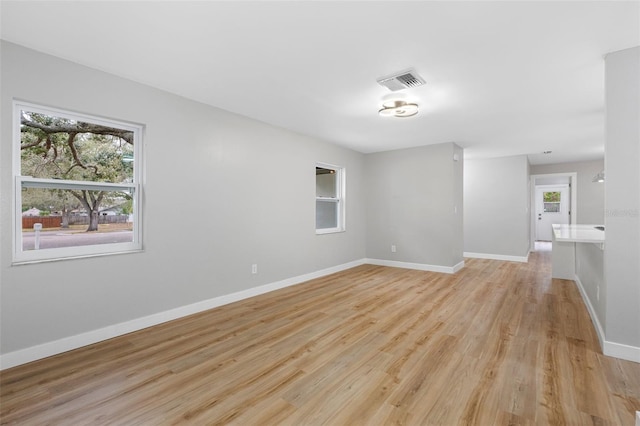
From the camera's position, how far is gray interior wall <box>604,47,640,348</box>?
225cm

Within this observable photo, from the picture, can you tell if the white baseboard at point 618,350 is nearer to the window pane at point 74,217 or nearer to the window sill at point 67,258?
the window sill at point 67,258

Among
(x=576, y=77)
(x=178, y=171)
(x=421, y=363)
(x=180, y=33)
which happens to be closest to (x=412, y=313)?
(x=421, y=363)

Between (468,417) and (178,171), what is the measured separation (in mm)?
3283

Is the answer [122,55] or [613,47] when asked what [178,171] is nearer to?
[122,55]

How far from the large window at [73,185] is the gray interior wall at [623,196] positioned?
13.8 ft

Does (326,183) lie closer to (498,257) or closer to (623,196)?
(623,196)

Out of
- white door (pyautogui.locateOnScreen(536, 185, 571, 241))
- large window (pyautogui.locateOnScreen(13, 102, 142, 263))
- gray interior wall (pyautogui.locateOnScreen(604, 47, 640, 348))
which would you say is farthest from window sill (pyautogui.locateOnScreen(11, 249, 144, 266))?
white door (pyautogui.locateOnScreen(536, 185, 571, 241))

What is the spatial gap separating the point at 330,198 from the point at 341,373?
3.88m

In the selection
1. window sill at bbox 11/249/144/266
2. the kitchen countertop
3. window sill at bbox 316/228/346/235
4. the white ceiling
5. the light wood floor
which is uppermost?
the white ceiling

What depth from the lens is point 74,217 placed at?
2.66m

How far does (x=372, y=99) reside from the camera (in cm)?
337

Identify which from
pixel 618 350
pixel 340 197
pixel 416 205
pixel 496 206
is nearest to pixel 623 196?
pixel 618 350

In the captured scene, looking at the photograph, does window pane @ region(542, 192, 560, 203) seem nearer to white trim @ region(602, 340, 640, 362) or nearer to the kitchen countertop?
the kitchen countertop

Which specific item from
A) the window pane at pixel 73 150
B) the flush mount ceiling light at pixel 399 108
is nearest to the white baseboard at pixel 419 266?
the flush mount ceiling light at pixel 399 108
